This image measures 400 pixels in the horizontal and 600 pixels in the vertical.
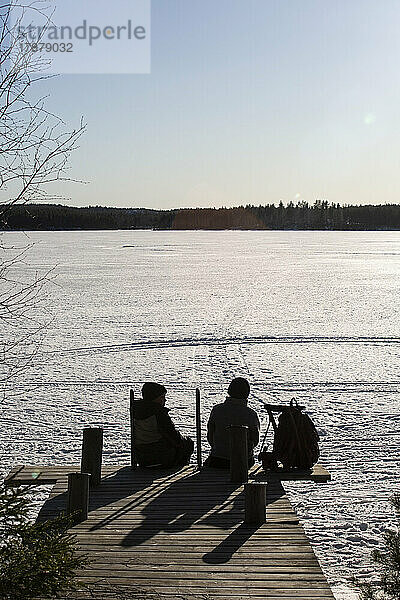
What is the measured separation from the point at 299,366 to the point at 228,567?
9.01 meters

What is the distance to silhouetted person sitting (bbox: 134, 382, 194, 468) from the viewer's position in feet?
22.2

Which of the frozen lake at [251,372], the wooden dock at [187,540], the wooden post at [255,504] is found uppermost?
the wooden post at [255,504]

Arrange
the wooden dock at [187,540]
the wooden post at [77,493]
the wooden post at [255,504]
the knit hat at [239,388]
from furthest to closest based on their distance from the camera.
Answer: the knit hat at [239,388], the wooden post at [77,493], the wooden post at [255,504], the wooden dock at [187,540]

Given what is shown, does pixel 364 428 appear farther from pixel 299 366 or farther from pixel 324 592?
pixel 324 592

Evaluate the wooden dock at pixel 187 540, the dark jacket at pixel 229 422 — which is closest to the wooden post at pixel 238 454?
the wooden dock at pixel 187 540

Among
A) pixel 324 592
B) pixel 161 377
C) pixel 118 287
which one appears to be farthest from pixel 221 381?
pixel 118 287

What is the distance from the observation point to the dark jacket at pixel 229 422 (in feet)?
22.0

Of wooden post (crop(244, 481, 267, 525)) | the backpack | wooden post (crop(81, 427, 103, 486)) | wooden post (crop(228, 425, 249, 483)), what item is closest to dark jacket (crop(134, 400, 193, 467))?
wooden post (crop(81, 427, 103, 486))

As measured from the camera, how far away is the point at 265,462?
659 centimetres

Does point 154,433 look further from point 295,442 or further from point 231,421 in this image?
point 295,442

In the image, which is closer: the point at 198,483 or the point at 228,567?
the point at 228,567

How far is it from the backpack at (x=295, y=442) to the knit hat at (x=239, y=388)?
15.8 inches

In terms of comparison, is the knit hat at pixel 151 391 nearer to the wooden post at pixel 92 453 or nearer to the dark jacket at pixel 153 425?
the dark jacket at pixel 153 425

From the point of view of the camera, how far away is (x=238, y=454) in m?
6.30
